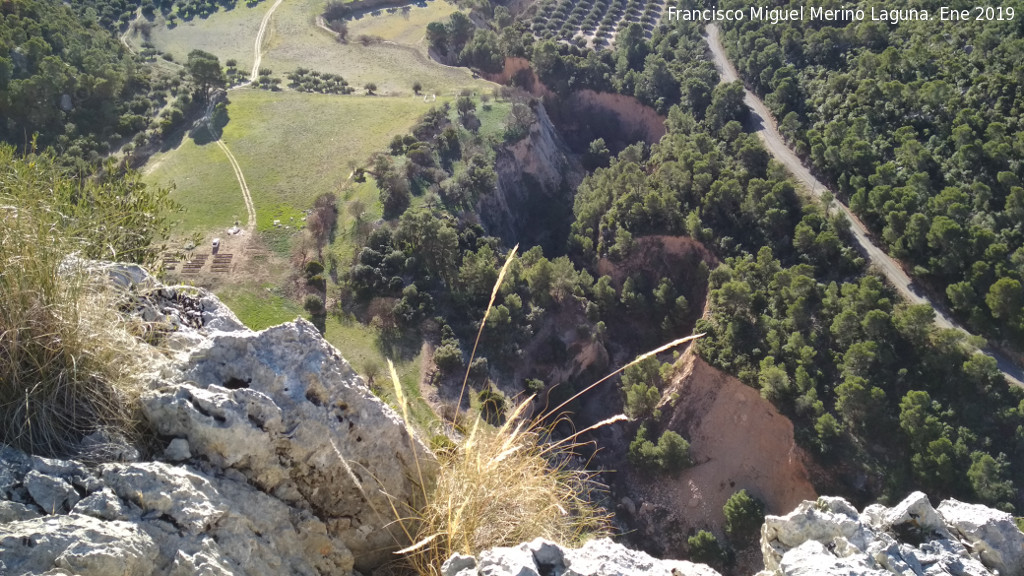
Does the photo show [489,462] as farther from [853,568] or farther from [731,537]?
[731,537]

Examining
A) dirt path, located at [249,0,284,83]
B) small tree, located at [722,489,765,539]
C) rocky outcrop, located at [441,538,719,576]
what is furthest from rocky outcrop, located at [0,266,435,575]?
dirt path, located at [249,0,284,83]

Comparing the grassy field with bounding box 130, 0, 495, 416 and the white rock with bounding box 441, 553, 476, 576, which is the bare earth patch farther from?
the white rock with bounding box 441, 553, 476, 576

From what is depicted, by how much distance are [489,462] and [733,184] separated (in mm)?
46394

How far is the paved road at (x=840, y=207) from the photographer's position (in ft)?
131

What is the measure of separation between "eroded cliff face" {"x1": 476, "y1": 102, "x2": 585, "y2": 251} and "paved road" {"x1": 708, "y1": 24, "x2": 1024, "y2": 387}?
1870 cm

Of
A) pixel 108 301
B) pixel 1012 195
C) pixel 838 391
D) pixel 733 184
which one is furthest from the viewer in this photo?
pixel 733 184

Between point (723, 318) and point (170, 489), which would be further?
point (723, 318)

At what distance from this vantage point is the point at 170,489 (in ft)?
24.2

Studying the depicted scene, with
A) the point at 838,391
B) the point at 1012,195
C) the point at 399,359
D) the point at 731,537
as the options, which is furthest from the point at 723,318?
the point at 399,359

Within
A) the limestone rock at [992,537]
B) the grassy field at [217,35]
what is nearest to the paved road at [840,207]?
the limestone rock at [992,537]

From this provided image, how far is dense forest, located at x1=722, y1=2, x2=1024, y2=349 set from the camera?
1620 inches

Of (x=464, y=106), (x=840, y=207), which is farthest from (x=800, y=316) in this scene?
(x=464, y=106)

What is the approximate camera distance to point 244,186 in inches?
2073

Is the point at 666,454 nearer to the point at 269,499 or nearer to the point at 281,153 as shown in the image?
the point at 269,499
